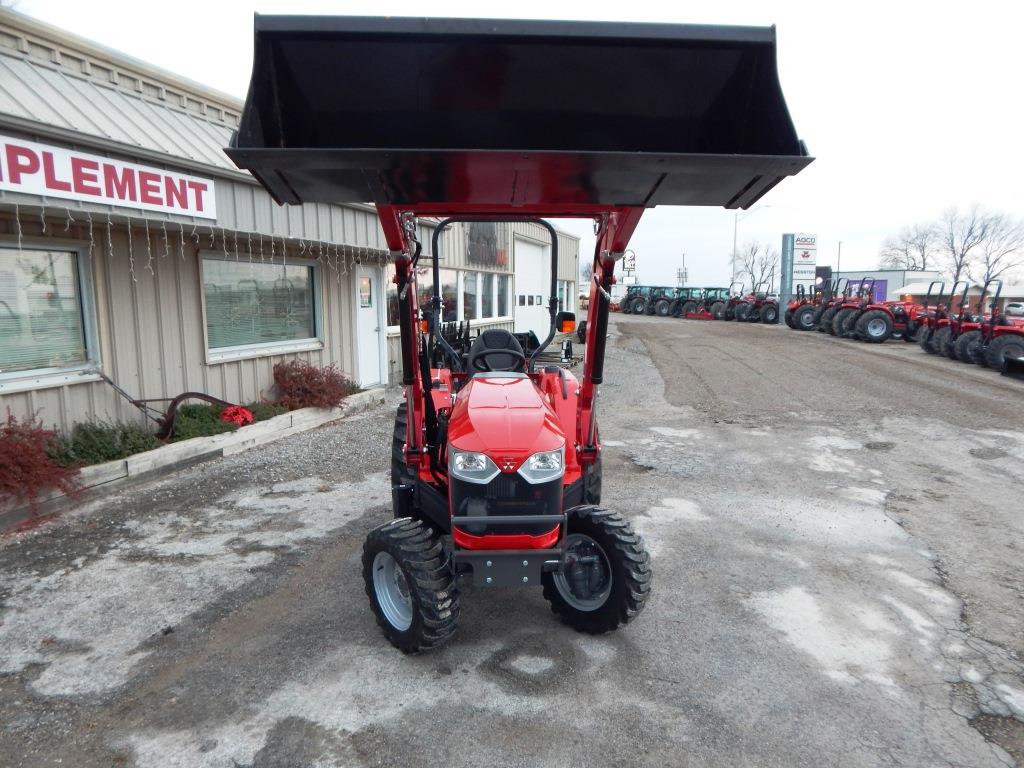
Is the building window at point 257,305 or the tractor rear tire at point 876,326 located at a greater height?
the building window at point 257,305

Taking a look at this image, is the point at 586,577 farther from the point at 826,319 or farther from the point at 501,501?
the point at 826,319

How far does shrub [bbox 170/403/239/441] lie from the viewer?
241 inches

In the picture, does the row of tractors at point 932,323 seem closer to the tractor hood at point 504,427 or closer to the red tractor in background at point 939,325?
the red tractor in background at point 939,325

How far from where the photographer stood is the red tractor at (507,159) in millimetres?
2424

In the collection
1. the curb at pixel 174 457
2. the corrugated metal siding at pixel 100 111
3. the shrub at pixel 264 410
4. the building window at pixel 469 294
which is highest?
the corrugated metal siding at pixel 100 111

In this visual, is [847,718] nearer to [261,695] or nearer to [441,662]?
[441,662]

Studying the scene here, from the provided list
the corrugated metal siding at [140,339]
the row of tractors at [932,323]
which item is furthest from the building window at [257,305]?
the row of tractors at [932,323]

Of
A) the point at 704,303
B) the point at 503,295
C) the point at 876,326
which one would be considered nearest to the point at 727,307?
the point at 704,303

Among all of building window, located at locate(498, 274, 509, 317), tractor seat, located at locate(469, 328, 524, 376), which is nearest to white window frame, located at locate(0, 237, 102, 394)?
tractor seat, located at locate(469, 328, 524, 376)

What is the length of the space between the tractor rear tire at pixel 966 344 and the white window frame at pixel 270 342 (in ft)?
47.0

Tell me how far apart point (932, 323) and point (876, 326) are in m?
2.96

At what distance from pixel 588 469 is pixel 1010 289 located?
230ft

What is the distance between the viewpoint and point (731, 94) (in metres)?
2.75

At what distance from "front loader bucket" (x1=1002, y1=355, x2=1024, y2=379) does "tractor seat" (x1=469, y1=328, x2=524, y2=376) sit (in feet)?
43.3
